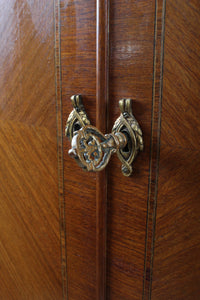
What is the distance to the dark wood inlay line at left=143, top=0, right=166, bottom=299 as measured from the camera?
36 centimetres

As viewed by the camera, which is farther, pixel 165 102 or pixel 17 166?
pixel 17 166

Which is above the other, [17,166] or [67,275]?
[17,166]

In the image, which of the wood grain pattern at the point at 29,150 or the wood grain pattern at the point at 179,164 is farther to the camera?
the wood grain pattern at the point at 29,150

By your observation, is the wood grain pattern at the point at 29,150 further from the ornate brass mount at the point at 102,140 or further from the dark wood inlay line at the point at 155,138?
the dark wood inlay line at the point at 155,138

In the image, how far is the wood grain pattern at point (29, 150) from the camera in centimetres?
48

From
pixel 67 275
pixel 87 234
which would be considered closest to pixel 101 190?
pixel 87 234

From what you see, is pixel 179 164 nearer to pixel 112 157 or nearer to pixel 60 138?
pixel 112 157

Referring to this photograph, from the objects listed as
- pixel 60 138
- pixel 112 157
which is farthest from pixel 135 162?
pixel 60 138

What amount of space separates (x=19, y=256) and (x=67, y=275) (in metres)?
0.13

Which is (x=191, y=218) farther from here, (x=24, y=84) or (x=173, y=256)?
(x=24, y=84)

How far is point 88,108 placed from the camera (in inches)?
17.3

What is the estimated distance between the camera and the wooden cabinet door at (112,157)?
0.37 m

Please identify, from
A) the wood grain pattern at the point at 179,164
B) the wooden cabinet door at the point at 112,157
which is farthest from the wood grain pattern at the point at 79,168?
the wood grain pattern at the point at 179,164

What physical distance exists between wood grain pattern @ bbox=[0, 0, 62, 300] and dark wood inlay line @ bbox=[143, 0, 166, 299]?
0.17 metres
